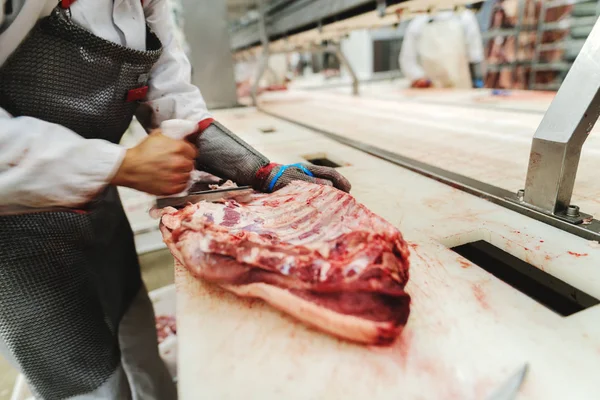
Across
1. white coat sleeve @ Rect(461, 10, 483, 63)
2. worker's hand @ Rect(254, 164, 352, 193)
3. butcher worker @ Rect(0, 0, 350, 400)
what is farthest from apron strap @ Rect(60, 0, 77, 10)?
white coat sleeve @ Rect(461, 10, 483, 63)

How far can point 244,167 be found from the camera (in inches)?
47.1

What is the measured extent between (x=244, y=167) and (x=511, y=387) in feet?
2.99

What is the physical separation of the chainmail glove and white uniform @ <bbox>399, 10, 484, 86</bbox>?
16.5ft

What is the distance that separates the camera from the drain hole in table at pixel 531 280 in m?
0.78

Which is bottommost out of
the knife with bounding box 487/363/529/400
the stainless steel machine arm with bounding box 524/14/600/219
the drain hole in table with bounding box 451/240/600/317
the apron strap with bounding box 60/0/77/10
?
the drain hole in table with bounding box 451/240/600/317

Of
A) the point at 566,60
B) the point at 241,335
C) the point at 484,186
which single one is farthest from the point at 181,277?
the point at 566,60

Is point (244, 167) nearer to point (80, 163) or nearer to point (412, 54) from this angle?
point (80, 163)

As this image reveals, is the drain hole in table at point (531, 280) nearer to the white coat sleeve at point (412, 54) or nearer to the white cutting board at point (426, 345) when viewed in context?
the white cutting board at point (426, 345)

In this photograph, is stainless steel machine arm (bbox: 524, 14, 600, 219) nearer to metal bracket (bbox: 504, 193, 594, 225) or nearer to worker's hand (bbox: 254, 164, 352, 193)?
metal bracket (bbox: 504, 193, 594, 225)

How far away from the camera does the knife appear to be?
0.50 m

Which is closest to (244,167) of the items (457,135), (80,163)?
(80,163)

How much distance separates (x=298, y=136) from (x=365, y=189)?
1099 mm

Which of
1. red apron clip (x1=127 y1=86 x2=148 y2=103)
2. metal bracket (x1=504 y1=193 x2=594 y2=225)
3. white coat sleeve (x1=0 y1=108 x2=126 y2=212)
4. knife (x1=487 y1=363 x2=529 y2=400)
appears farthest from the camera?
red apron clip (x1=127 y1=86 x2=148 y2=103)

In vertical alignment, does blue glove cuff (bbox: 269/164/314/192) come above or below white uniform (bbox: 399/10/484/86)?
below
